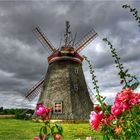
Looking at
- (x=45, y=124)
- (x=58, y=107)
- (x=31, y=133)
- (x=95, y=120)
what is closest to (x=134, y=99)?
(x=95, y=120)

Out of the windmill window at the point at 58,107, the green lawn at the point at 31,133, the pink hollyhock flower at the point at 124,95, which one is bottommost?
the pink hollyhock flower at the point at 124,95

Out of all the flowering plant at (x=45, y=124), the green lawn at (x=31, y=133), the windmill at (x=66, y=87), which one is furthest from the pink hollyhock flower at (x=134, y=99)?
the windmill at (x=66, y=87)

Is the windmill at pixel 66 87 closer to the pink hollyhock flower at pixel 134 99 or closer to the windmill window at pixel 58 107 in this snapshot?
the windmill window at pixel 58 107

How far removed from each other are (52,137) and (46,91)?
80.0ft

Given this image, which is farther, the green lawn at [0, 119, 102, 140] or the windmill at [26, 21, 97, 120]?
the windmill at [26, 21, 97, 120]

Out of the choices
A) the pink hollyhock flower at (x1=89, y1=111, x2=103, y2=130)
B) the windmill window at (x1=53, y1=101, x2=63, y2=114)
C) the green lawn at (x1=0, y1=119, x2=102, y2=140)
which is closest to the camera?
the pink hollyhock flower at (x1=89, y1=111, x2=103, y2=130)

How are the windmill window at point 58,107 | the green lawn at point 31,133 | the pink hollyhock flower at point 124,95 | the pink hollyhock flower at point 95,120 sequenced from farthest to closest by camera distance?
the windmill window at point 58,107 < the green lawn at point 31,133 < the pink hollyhock flower at point 95,120 < the pink hollyhock flower at point 124,95

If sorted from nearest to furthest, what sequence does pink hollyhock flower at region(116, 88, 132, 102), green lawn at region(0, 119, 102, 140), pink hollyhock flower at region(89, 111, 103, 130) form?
pink hollyhock flower at region(116, 88, 132, 102) < pink hollyhock flower at region(89, 111, 103, 130) < green lawn at region(0, 119, 102, 140)

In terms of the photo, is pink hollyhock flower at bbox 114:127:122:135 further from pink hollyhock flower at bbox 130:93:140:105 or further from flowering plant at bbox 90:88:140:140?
pink hollyhock flower at bbox 130:93:140:105

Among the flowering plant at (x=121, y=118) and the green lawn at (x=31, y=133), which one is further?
the green lawn at (x=31, y=133)

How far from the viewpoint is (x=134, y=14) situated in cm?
378

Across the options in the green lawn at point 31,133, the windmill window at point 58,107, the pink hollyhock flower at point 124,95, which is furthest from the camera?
the windmill window at point 58,107

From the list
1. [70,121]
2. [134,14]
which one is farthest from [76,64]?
[134,14]

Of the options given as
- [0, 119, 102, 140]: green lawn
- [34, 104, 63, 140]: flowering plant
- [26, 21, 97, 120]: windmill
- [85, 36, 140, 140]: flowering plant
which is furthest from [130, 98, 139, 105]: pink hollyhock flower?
[26, 21, 97, 120]: windmill
